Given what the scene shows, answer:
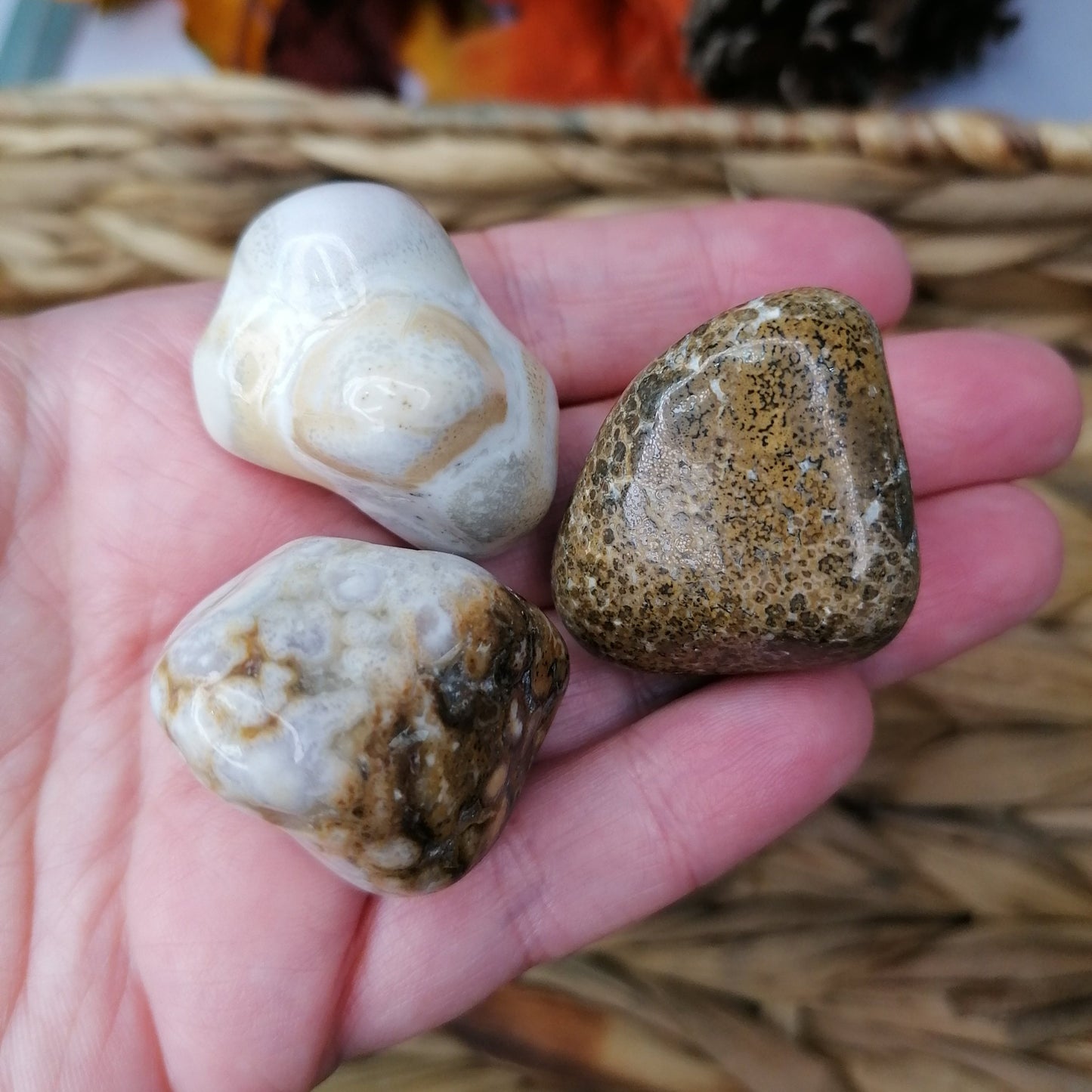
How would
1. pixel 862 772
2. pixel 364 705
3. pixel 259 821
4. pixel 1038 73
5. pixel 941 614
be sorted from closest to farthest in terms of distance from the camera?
pixel 364 705 → pixel 259 821 → pixel 941 614 → pixel 862 772 → pixel 1038 73

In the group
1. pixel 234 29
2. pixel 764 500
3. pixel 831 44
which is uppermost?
pixel 831 44

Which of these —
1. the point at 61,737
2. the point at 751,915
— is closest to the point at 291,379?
the point at 61,737

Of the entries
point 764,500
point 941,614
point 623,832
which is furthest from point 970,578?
point 623,832

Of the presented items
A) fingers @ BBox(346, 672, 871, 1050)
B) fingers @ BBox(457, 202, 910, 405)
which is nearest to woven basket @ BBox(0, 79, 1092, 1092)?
fingers @ BBox(457, 202, 910, 405)

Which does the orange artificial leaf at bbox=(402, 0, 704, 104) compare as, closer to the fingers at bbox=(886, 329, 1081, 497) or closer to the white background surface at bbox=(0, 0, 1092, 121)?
the white background surface at bbox=(0, 0, 1092, 121)

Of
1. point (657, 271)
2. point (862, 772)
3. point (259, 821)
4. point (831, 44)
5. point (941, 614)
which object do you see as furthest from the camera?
point (831, 44)

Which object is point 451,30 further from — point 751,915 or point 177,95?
point 751,915

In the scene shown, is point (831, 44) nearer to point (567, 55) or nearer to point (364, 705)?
point (567, 55)

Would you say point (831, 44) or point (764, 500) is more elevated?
point (831, 44)
